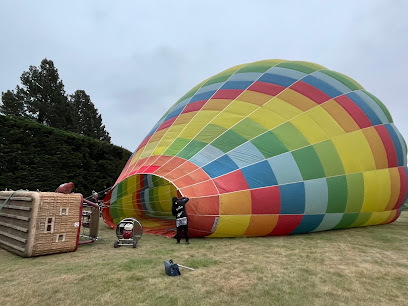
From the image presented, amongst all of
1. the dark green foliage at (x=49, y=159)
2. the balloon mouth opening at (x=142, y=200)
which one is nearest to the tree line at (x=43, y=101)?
the dark green foliage at (x=49, y=159)

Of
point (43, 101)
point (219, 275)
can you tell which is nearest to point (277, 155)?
point (219, 275)

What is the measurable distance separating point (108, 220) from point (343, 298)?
19.6ft

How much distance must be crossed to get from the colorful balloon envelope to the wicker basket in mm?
1558

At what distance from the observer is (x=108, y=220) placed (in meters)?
7.32

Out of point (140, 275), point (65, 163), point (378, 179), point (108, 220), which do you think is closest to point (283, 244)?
point (140, 275)

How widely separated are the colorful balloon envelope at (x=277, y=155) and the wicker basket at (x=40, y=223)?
156 cm

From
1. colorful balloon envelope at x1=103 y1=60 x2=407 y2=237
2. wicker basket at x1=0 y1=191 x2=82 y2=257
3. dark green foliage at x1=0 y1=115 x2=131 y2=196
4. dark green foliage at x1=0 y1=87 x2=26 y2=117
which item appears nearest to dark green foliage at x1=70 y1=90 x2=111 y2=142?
dark green foliage at x1=0 y1=87 x2=26 y2=117

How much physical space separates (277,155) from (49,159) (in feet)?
31.0

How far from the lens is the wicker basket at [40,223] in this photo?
421 centimetres

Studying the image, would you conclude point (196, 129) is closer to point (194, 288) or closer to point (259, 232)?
point (259, 232)

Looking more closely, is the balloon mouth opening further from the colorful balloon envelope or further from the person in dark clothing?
the person in dark clothing

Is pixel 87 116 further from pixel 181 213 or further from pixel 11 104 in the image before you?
Answer: pixel 181 213

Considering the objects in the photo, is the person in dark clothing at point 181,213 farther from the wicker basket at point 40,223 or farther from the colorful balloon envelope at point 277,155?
the wicker basket at point 40,223

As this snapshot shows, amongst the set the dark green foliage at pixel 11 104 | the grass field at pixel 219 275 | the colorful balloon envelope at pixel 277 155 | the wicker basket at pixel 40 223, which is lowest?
the grass field at pixel 219 275
